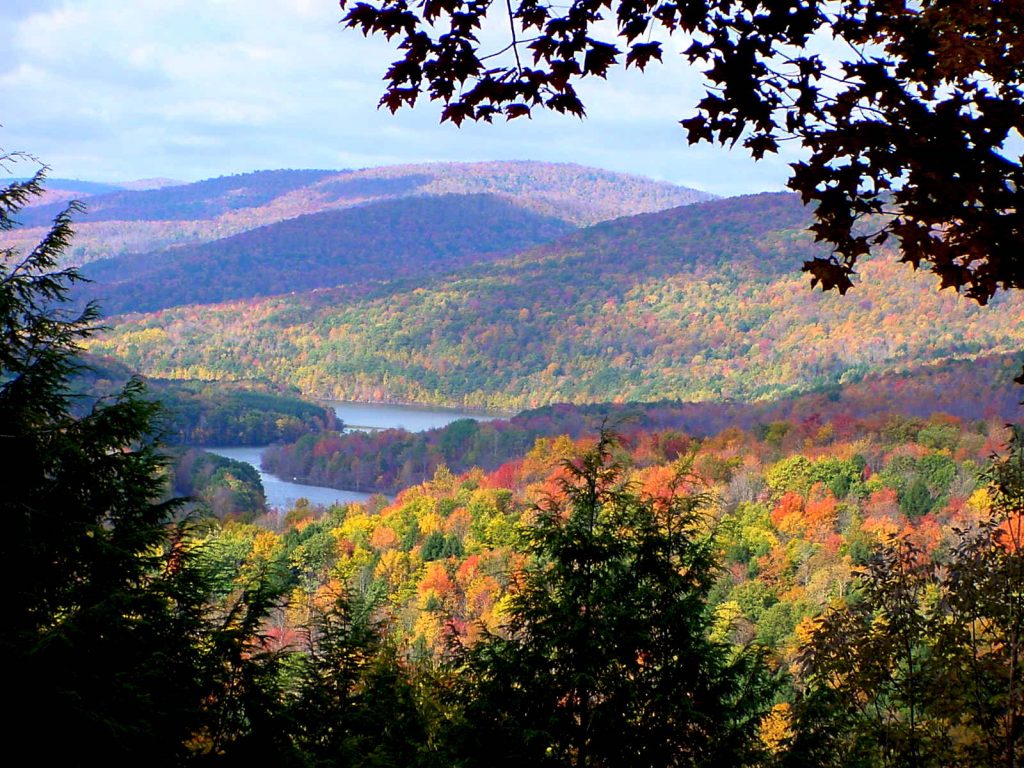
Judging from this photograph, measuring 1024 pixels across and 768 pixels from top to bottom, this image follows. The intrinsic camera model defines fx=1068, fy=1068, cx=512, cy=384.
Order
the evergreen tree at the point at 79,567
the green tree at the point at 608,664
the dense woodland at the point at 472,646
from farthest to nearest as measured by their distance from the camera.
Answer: the green tree at the point at 608,664 → the dense woodland at the point at 472,646 → the evergreen tree at the point at 79,567

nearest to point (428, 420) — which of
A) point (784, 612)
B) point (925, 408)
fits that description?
point (925, 408)

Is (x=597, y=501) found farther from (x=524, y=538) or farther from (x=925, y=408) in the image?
(x=925, y=408)

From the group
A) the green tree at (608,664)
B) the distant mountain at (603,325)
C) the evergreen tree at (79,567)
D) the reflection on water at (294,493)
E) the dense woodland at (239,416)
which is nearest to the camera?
the evergreen tree at (79,567)

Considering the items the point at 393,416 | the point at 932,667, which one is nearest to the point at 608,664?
the point at 932,667

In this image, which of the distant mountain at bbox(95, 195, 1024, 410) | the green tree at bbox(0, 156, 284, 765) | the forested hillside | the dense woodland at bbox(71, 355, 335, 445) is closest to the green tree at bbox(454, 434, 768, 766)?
the green tree at bbox(0, 156, 284, 765)

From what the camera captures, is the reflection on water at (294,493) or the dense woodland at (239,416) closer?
the reflection on water at (294,493)

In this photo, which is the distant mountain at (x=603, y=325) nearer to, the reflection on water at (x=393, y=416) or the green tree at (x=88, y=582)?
the reflection on water at (x=393, y=416)

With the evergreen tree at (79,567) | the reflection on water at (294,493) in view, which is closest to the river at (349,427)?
the reflection on water at (294,493)

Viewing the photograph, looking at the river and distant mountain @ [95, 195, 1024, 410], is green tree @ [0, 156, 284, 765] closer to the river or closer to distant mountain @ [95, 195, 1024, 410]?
the river
